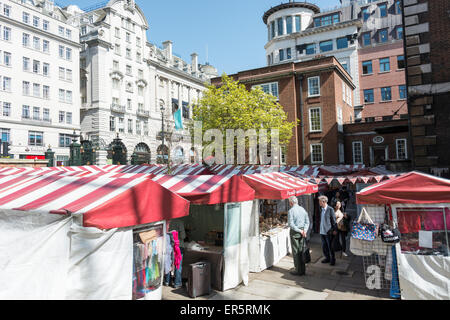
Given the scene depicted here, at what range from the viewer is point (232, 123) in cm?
2509

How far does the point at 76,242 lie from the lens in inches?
198

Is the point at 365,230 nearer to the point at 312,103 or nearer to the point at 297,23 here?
the point at 312,103

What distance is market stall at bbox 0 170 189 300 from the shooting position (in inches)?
197

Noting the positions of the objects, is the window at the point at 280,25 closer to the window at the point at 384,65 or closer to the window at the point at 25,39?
the window at the point at 384,65

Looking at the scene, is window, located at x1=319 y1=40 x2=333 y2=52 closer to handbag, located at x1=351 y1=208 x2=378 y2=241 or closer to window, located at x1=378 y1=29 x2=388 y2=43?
window, located at x1=378 y1=29 x2=388 y2=43

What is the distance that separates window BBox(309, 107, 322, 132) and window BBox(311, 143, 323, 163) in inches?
64.2

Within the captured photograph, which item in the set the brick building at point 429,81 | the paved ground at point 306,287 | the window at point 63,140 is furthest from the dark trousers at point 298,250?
the window at point 63,140

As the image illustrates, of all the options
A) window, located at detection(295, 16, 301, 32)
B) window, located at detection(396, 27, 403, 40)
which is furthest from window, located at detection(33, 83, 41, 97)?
window, located at detection(396, 27, 403, 40)

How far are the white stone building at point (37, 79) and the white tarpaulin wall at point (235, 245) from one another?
39.1 meters

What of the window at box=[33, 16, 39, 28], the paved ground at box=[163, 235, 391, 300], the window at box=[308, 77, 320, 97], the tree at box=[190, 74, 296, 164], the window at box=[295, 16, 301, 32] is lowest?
the paved ground at box=[163, 235, 391, 300]

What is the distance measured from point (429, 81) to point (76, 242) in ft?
48.4

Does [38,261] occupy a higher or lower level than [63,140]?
lower

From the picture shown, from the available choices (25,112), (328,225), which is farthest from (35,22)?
(328,225)
